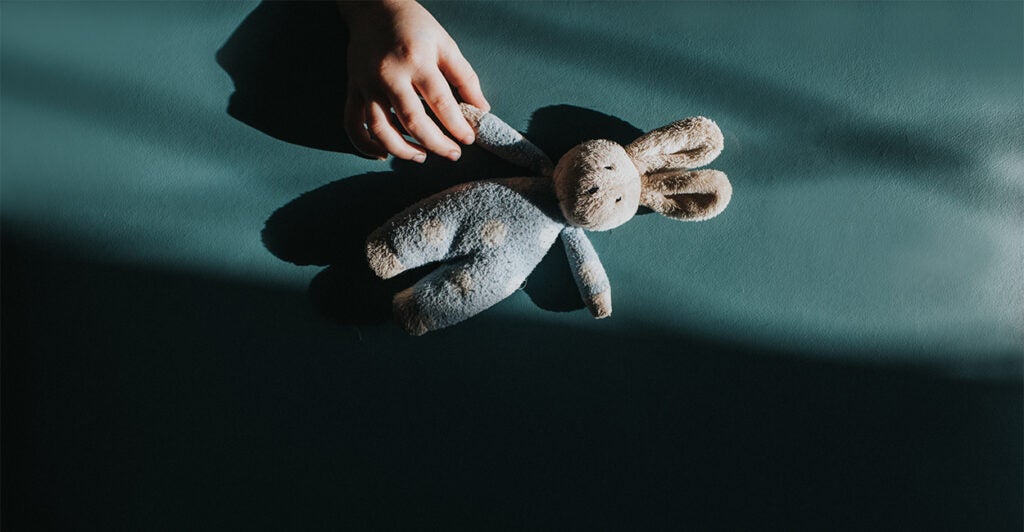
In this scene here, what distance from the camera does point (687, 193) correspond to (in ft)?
2.80

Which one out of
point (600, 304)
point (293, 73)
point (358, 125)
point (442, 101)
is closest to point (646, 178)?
point (600, 304)

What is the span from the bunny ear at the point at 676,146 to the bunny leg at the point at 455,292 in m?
0.21

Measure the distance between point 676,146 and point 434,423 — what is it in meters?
0.49

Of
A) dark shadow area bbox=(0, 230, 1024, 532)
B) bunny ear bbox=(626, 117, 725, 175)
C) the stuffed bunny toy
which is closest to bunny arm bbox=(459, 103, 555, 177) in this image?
the stuffed bunny toy

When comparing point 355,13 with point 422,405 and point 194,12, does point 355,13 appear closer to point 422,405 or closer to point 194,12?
point 194,12

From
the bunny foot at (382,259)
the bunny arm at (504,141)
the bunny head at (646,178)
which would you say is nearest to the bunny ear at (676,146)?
the bunny head at (646,178)

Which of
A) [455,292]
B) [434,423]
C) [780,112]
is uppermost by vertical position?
[780,112]

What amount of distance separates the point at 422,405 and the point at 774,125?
0.63 metres

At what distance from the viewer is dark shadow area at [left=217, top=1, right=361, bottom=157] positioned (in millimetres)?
917

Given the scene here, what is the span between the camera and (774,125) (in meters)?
0.94

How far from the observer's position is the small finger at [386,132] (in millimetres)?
846

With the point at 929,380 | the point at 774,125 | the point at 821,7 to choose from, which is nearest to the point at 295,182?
the point at 774,125

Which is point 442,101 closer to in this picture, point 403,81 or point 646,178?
point 403,81

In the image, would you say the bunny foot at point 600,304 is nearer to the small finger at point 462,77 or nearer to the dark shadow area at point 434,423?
the dark shadow area at point 434,423
